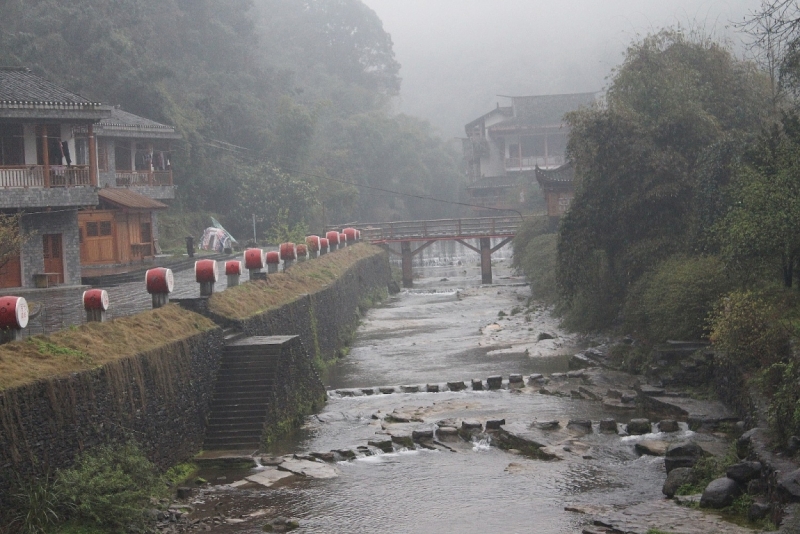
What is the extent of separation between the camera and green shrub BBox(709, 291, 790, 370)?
16.9 metres

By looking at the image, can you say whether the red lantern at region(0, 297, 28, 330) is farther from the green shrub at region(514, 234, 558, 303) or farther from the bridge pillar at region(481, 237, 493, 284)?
the bridge pillar at region(481, 237, 493, 284)

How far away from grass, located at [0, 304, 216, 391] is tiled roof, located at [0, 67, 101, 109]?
1155cm

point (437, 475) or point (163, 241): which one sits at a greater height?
point (163, 241)

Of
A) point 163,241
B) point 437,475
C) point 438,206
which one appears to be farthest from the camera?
point 438,206

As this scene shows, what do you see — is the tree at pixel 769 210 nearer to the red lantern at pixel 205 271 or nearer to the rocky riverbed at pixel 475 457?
the rocky riverbed at pixel 475 457

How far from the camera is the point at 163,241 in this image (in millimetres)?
47375

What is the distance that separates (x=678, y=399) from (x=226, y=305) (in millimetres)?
9359

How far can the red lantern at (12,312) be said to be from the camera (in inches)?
524

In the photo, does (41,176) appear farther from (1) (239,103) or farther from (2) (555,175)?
(1) (239,103)

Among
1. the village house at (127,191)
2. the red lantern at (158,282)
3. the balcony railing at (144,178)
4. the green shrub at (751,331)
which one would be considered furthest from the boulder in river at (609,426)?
the balcony railing at (144,178)

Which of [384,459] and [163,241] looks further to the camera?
[163,241]

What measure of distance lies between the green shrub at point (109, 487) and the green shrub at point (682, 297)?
12.5m

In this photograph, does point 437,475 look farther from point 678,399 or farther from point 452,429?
point 678,399

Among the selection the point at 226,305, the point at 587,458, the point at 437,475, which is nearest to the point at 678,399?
the point at 587,458
